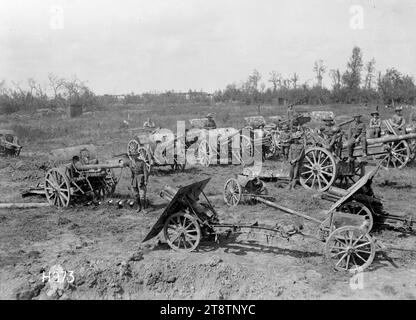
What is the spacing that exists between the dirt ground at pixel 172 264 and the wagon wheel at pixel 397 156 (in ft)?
14.1

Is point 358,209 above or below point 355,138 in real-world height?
below

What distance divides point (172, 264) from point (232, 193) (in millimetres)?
3678

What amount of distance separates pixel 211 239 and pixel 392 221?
3.63 metres

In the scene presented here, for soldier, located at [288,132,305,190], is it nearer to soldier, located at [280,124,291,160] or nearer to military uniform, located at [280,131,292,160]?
soldier, located at [280,124,291,160]

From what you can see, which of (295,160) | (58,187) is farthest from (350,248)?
(58,187)

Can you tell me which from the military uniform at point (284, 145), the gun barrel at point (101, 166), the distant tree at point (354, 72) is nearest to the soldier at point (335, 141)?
the military uniform at point (284, 145)

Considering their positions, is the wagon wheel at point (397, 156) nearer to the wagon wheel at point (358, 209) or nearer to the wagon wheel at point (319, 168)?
the wagon wheel at point (319, 168)

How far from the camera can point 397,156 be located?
1408 centimetres

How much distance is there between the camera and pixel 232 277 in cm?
672

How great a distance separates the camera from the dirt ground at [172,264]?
21.1 ft

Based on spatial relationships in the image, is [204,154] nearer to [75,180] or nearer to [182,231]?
[75,180]

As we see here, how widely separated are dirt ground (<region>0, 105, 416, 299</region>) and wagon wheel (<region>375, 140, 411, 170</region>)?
14.1 ft
